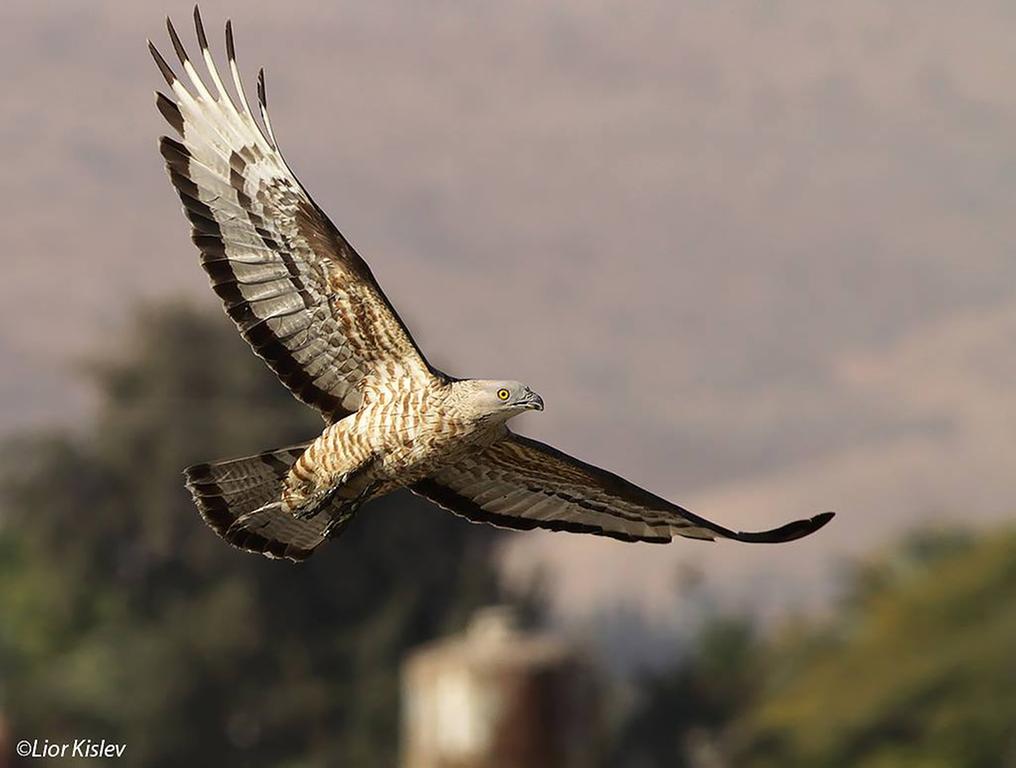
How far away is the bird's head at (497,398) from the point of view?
1134 centimetres

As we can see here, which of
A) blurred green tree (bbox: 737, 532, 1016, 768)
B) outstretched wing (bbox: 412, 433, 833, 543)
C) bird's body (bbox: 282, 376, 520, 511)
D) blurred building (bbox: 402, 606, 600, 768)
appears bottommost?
blurred green tree (bbox: 737, 532, 1016, 768)

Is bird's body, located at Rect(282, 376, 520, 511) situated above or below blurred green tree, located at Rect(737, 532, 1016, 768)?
above

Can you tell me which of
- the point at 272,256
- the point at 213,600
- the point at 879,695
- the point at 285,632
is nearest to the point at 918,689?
the point at 879,695

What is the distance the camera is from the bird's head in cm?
1134

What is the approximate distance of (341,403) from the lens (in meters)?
12.0

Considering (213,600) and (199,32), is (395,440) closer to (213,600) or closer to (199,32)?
(199,32)

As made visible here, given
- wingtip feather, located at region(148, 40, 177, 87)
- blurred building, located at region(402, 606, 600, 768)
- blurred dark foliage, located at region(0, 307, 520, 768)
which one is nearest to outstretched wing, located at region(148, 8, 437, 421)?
wingtip feather, located at region(148, 40, 177, 87)

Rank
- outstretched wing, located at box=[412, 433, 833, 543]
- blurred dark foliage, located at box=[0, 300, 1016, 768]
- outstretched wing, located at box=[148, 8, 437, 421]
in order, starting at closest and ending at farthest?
outstretched wing, located at box=[148, 8, 437, 421] → outstretched wing, located at box=[412, 433, 833, 543] → blurred dark foliage, located at box=[0, 300, 1016, 768]

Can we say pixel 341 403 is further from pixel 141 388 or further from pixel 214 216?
pixel 141 388

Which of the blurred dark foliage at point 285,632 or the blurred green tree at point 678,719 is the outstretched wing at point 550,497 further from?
the blurred green tree at point 678,719

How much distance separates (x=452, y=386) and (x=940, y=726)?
44479 millimetres

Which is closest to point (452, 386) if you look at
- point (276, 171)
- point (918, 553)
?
point (276, 171)

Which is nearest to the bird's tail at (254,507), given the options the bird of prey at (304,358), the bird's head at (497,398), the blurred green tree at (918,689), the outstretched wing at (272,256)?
the bird of prey at (304,358)

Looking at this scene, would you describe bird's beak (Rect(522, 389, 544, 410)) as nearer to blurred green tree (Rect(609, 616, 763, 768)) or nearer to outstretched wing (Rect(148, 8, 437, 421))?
outstretched wing (Rect(148, 8, 437, 421))
